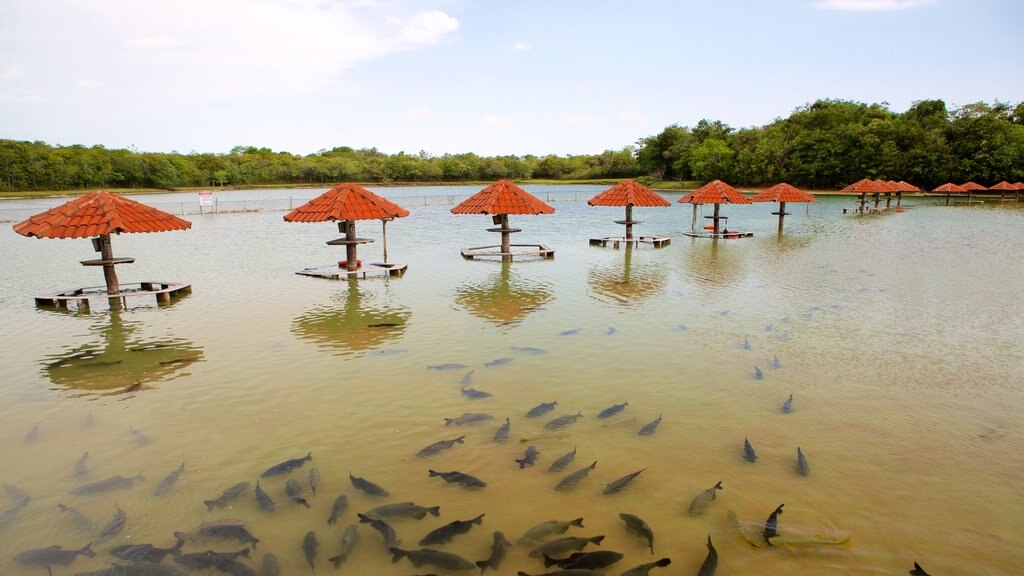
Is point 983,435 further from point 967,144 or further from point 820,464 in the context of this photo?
point 967,144

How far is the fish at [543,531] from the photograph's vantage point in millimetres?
4309

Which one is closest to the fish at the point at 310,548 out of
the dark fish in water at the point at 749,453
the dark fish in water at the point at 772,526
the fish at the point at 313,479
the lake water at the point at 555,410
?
the lake water at the point at 555,410

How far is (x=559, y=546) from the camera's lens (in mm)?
4129

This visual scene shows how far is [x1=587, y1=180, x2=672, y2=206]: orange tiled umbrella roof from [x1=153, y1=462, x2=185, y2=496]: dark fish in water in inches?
642

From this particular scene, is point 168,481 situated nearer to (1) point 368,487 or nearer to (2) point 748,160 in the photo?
(1) point 368,487

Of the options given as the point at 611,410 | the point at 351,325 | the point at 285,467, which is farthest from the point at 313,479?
the point at 351,325

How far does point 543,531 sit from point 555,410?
2.26 m

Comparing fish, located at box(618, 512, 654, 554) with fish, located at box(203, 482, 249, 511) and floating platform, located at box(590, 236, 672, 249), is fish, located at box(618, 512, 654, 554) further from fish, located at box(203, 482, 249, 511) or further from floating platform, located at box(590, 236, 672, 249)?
floating platform, located at box(590, 236, 672, 249)

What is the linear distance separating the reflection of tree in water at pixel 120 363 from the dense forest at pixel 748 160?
60.3m

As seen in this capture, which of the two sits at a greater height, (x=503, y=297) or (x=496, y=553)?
(x=503, y=297)

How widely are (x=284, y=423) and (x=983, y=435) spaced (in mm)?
7445

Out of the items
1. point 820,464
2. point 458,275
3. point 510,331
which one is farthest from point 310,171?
point 820,464

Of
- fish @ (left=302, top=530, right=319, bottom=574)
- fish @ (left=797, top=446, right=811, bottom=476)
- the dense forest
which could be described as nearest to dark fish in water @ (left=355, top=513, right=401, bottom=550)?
fish @ (left=302, top=530, right=319, bottom=574)

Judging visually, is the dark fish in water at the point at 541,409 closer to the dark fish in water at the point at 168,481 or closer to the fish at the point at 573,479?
the fish at the point at 573,479
